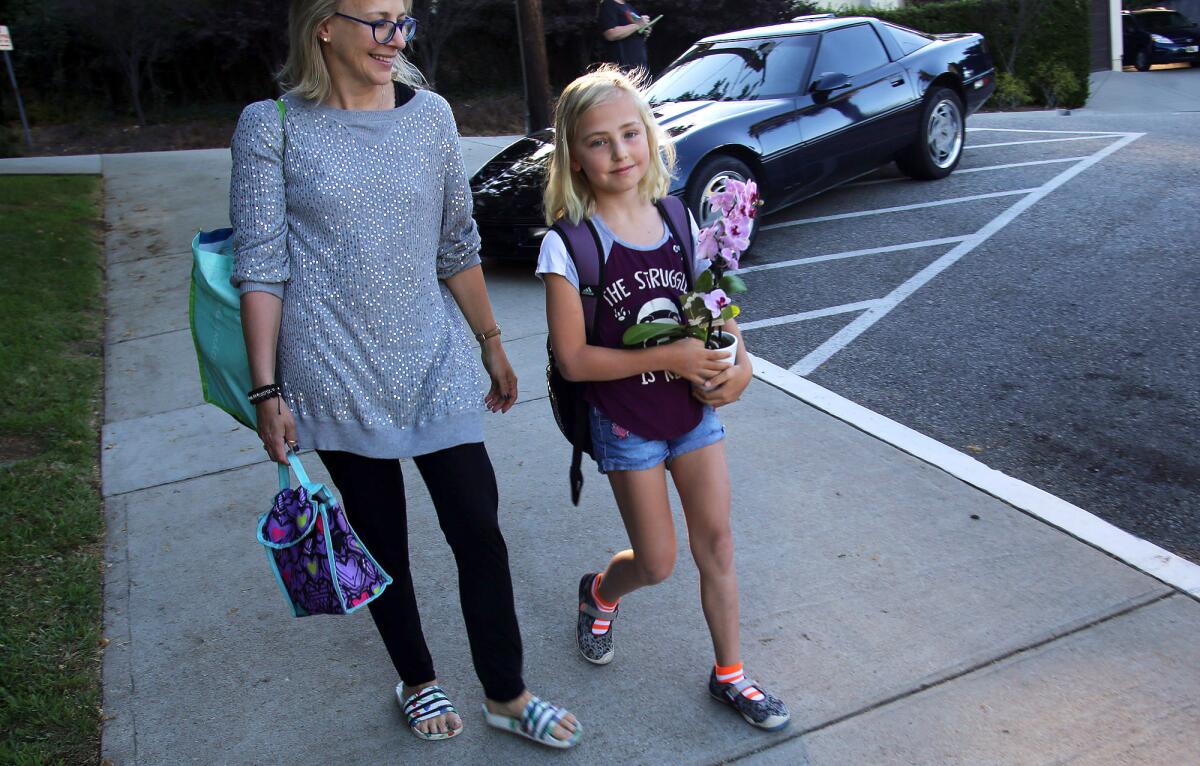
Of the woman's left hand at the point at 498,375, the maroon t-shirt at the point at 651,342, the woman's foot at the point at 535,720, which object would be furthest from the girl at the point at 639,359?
the woman's foot at the point at 535,720

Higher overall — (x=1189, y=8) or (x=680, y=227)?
(x=1189, y=8)

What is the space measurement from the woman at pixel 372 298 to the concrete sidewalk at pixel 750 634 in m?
0.42

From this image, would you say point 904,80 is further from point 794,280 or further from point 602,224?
point 602,224

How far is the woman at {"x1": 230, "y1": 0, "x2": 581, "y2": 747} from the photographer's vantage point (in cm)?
241

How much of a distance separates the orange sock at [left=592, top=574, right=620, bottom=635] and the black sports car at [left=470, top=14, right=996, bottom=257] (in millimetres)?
4176

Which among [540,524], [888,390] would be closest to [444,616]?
[540,524]

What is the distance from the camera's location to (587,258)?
2.60 metres

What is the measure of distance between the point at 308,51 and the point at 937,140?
7.77 meters

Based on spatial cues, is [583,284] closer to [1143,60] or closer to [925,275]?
[925,275]

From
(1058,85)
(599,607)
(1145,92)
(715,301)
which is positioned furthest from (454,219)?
(1145,92)

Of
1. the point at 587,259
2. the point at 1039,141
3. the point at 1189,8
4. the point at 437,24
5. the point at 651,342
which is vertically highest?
the point at 437,24

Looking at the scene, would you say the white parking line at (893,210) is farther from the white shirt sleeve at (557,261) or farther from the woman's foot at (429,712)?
the woman's foot at (429,712)

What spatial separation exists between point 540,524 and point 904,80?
6173mm

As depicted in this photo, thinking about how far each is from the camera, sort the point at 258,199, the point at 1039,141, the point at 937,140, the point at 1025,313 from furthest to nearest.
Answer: the point at 1039,141 < the point at 937,140 < the point at 1025,313 < the point at 258,199
